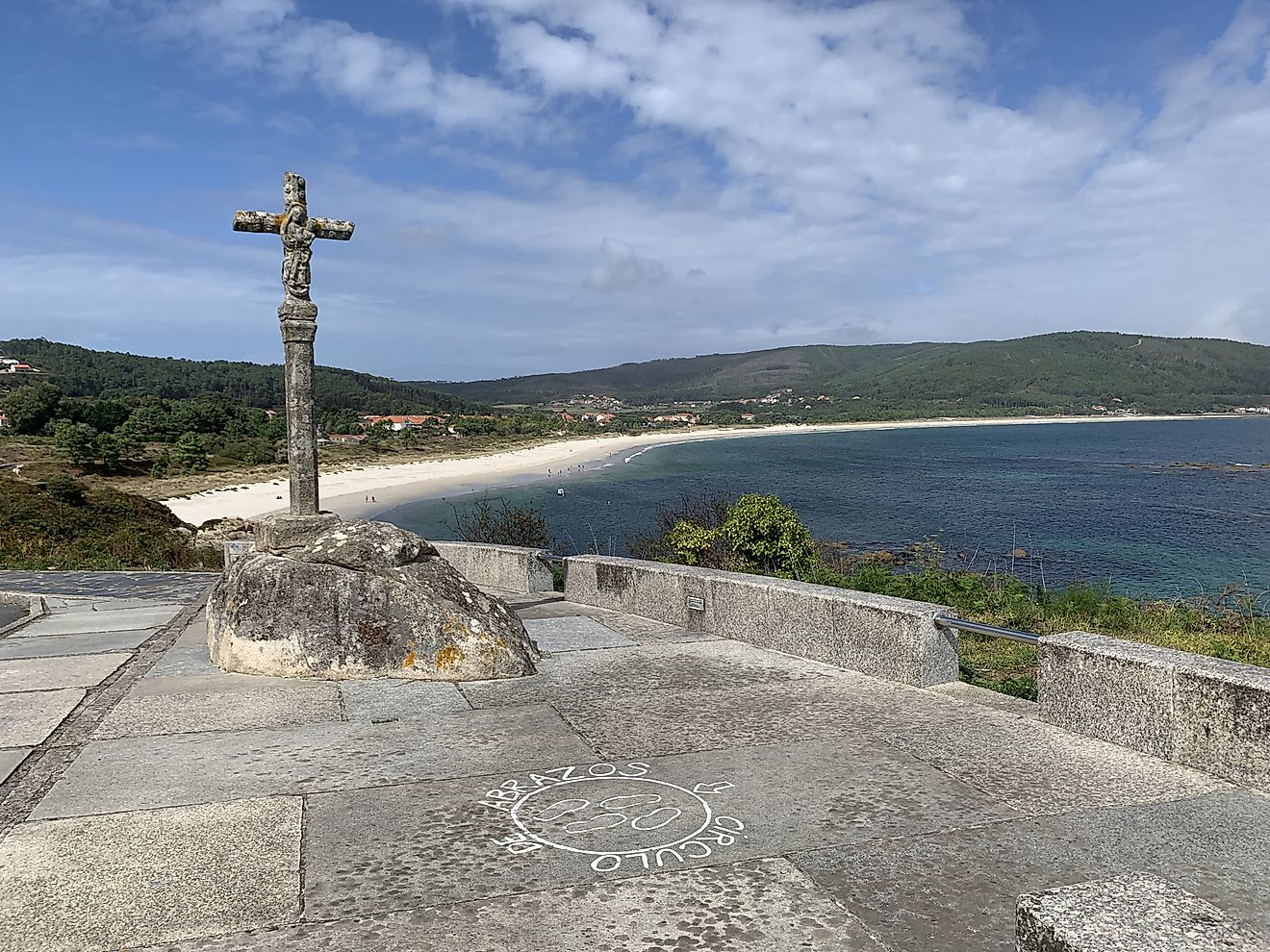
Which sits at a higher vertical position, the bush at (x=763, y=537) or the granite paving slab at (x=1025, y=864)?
the granite paving slab at (x=1025, y=864)

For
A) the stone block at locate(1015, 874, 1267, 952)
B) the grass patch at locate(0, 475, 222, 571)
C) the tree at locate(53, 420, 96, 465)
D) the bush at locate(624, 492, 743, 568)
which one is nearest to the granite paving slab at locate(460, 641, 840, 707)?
the stone block at locate(1015, 874, 1267, 952)

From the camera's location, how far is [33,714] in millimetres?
5469

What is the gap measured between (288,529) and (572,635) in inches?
101

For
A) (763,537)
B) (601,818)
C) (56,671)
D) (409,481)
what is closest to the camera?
(601,818)

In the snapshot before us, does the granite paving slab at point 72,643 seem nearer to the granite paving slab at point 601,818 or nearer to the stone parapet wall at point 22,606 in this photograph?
the stone parapet wall at point 22,606

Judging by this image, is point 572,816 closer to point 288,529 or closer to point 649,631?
point 649,631

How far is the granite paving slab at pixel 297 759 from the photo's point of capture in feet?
13.7

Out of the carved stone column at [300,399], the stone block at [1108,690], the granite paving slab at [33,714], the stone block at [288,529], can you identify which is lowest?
the granite paving slab at [33,714]

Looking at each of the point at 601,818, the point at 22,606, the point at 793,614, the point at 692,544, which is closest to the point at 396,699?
the point at 601,818

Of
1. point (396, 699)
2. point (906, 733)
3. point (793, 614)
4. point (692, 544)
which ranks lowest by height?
point (692, 544)

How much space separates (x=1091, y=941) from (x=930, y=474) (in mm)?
68664

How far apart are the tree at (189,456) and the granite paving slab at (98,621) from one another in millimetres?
51419

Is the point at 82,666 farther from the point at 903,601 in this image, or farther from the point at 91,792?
the point at 903,601

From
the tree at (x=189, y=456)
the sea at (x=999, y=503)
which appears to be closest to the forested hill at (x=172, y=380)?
the tree at (x=189, y=456)
